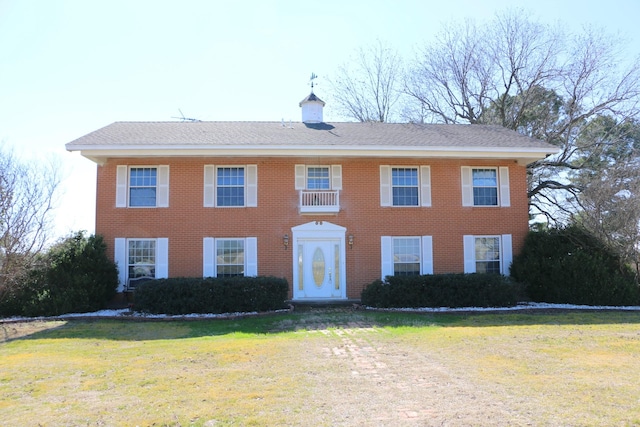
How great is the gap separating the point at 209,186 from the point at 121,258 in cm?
336

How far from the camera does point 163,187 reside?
16.4 m

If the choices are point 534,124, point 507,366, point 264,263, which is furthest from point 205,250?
point 534,124

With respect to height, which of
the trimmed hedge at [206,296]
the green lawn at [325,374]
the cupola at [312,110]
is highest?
the cupola at [312,110]

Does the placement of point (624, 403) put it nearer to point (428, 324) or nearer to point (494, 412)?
point (494, 412)

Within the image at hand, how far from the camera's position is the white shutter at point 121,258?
1596 cm

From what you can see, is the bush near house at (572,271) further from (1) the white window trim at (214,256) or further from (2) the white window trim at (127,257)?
(2) the white window trim at (127,257)

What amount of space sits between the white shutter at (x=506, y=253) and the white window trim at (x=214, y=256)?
7815mm

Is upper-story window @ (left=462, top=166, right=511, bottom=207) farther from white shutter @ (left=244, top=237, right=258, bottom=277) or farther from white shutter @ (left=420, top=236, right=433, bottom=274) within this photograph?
white shutter @ (left=244, top=237, right=258, bottom=277)

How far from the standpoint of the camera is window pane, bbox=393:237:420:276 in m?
16.8

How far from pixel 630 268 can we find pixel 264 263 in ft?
34.6

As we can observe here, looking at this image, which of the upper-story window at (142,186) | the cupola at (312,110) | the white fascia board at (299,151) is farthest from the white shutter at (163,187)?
the cupola at (312,110)

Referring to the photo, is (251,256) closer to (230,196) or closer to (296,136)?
(230,196)

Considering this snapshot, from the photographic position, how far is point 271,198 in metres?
16.5

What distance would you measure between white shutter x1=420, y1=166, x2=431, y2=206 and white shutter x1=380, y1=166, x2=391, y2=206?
1.03m
